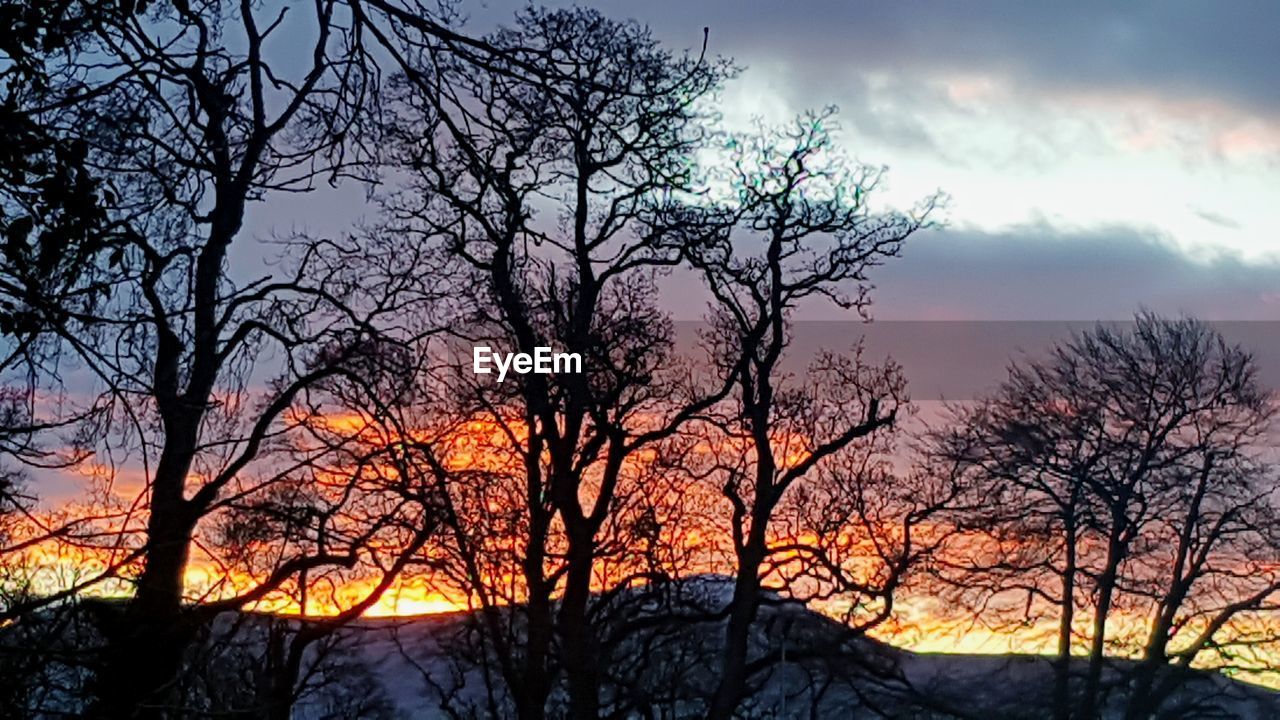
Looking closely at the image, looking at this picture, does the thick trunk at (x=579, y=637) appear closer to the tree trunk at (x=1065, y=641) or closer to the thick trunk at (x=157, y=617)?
the tree trunk at (x=1065, y=641)

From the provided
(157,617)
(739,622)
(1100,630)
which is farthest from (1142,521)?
(157,617)

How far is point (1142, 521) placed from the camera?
835 inches

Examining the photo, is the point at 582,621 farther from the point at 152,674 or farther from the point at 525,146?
the point at 525,146

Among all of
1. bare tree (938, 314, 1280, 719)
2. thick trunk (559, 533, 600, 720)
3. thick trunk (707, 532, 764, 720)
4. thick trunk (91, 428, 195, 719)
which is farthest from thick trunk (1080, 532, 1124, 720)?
thick trunk (91, 428, 195, 719)

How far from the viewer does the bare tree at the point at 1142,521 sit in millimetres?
21359

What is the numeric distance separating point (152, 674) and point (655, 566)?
13005mm

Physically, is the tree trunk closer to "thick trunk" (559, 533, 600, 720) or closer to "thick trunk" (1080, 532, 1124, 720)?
"thick trunk" (1080, 532, 1124, 720)

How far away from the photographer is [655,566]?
1933 cm

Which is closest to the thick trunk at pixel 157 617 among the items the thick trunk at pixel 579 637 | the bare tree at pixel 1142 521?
the thick trunk at pixel 579 637

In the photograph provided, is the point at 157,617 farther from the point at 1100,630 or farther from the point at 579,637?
the point at 1100,630

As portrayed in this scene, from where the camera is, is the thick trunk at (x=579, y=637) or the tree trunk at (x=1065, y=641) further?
the tree trunk at (x=1065, y=641)

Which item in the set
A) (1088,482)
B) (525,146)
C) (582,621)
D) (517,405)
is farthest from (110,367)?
(1088,482)

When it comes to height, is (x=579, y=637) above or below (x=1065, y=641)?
above

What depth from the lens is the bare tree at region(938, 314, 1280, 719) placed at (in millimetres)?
21359
